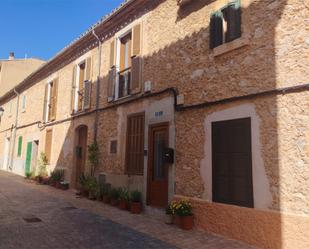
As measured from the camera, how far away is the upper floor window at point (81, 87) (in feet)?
37.9

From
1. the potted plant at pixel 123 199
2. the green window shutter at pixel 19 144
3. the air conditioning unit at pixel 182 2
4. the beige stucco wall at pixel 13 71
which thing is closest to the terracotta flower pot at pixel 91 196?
the potted plant at pixel 123 199

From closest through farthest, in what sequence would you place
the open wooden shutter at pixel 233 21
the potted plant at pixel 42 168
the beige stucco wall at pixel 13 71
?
the open wooden shutter at pixel 233 21
the potted plant at pixel 42 168
the beige stucco wall at pixel 13 71

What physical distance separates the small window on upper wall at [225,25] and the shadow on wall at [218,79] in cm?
18

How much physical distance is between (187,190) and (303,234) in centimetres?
258

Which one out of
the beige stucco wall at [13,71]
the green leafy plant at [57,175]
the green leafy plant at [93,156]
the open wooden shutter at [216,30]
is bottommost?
the green leafy plant at [57,175]

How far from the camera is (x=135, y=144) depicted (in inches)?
347

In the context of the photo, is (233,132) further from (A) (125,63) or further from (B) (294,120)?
(A) (125,63)

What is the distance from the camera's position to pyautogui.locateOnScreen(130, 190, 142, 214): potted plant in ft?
25.8

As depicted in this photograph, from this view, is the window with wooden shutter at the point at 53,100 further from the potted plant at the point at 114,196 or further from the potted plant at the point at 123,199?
the potted plant at the point at 123,199

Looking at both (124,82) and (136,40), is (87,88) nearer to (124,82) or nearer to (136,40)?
(124,82)

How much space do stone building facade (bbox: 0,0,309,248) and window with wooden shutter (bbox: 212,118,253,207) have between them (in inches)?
0.7

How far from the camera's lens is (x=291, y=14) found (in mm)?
5223

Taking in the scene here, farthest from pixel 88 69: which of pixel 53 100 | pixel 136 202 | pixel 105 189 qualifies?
pixel 136 202

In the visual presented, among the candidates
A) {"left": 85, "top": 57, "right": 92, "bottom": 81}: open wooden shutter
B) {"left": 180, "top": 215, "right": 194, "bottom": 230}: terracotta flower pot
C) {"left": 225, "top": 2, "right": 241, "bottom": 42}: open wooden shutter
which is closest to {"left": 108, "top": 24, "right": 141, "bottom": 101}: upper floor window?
{"left": 85, "top": 57, "right": 92, "bottom": 81}: open wooden shutter
